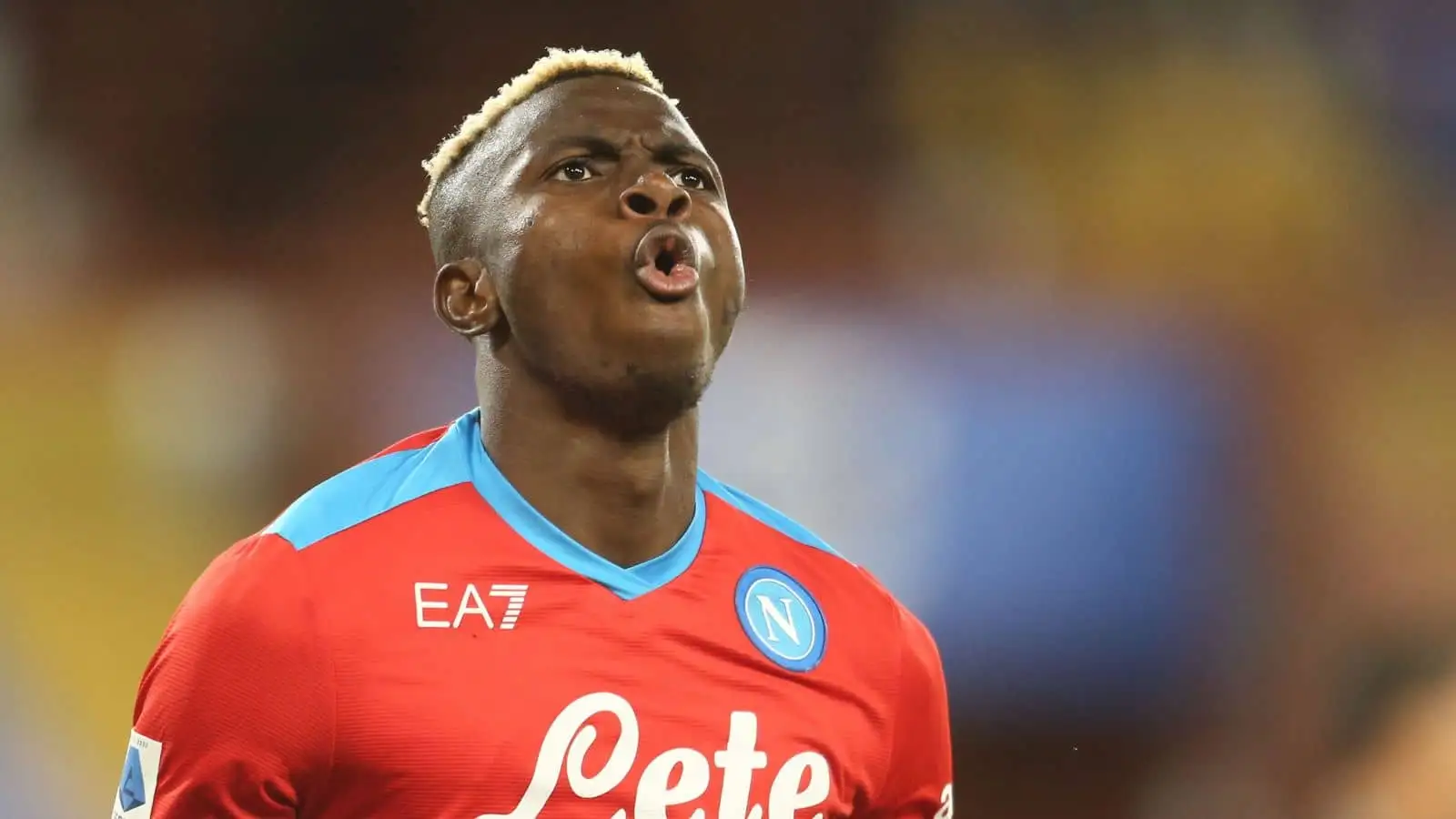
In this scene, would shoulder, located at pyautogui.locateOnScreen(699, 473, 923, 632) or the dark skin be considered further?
shoulder, located at pyautogui.locateOnScreen(699, 473, 923, 632)

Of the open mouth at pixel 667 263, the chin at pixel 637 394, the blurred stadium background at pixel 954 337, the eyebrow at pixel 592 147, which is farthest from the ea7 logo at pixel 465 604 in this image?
the blurred stadium background at pixel 954 337

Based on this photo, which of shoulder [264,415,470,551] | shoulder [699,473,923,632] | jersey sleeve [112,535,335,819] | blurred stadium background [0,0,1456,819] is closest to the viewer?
jersey sleeve [112,535,335,819]

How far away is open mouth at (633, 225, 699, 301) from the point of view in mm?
1116

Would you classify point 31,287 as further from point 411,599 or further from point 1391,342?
point 1391,342

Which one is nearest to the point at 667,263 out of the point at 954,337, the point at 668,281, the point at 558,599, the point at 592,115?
the point at 668,281

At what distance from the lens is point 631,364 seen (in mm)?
1115

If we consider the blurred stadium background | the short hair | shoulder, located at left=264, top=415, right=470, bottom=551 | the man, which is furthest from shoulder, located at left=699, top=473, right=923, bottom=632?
the blurred stadium background

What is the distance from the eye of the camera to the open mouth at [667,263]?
1.12 meters

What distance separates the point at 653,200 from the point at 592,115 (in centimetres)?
11

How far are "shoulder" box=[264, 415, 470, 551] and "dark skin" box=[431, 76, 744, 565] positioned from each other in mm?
39

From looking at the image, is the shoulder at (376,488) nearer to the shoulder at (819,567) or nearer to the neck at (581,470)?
the neck at (581,470)

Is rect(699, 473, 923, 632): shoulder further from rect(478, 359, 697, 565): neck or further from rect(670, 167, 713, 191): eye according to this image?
rect(670, 167, 713, 191): eye

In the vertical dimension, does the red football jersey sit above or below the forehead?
below

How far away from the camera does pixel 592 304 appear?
1.12m
